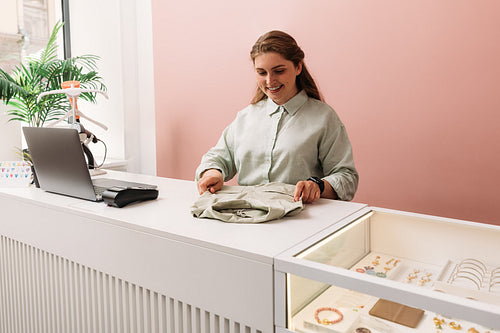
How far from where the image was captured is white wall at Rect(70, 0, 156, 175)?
3.30 m

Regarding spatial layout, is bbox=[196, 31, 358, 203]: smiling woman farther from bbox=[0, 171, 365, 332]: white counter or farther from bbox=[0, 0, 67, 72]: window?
bbox=[0, 0, 67, 72]: window

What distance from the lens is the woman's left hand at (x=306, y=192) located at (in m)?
1.22

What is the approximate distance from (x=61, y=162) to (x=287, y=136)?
80cm

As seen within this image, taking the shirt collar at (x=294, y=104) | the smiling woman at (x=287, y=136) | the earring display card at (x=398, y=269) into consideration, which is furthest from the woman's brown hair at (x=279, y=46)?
the earring display card at (x=398, y=269)

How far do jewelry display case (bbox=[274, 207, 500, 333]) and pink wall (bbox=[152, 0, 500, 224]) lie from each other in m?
1.14

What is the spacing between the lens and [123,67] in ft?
10.8

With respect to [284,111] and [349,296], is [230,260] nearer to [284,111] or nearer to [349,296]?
[349,296]

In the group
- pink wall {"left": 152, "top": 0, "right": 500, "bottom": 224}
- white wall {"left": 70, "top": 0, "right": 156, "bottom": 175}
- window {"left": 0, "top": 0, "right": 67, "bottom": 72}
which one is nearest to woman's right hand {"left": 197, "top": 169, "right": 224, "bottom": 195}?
pink wall {"left": 152, "top": 0, "right": 500, "bottom": 224}

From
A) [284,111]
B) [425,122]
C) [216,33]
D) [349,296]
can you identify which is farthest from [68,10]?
[349,296]

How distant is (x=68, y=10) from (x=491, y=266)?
3.69m

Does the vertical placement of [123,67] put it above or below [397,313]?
above

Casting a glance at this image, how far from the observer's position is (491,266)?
3.13 ft

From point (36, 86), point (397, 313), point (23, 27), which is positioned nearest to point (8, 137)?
point (36, 86)

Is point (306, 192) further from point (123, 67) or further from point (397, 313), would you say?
point (123, 67)
